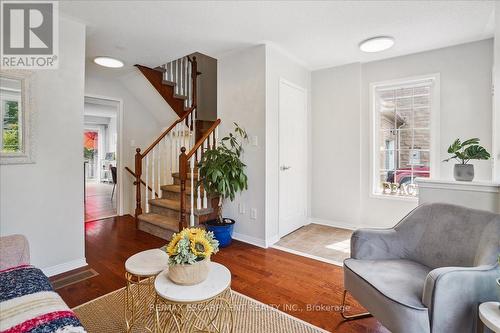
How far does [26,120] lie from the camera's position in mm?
2248

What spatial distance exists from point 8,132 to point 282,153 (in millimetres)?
2803

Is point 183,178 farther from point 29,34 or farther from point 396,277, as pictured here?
point 396,277

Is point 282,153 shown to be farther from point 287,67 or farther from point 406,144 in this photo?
point 406,144

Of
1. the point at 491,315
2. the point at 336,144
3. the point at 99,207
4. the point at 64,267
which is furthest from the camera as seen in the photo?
the point at 99,207

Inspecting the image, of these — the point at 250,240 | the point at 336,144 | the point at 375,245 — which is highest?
the point at 336,144

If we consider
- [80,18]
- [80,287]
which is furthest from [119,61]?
[80,287]

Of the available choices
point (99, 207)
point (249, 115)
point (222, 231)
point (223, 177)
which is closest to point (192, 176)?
point (223, 177)

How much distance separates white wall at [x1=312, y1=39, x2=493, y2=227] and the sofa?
3.55 m

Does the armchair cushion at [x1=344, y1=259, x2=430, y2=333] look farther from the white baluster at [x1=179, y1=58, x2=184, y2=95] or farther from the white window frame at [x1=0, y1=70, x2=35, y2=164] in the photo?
the white baluster at [x1=179, y1=58, x2=184, y2=95]

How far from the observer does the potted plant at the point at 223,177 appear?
306 centimetres

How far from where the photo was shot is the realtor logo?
216 cm

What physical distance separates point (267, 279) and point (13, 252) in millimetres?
1888

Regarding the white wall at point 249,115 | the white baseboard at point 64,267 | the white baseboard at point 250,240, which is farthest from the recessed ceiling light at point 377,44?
the white baseboard at point 64,267

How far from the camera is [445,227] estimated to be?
5.70 ft
